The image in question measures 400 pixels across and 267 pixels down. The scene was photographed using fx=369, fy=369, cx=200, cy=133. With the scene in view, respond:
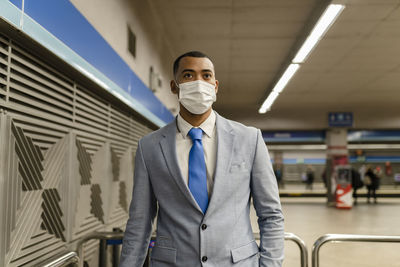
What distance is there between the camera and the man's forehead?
5.04 ft

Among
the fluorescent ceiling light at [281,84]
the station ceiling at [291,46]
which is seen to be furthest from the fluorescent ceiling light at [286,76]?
the station ceiling at [291,46]

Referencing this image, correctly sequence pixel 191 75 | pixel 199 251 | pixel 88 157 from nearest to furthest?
pixel 199 251
pixel 191 75
pixel 88 157

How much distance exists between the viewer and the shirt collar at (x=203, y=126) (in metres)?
1.54

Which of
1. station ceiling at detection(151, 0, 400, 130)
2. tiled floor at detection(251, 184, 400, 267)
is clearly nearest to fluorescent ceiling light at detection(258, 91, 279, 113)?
station ceiling at detection(151, 0, 400, 130)

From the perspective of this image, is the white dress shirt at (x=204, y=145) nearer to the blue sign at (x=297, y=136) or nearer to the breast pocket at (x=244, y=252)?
the breast pocket at (x=244, y=252)

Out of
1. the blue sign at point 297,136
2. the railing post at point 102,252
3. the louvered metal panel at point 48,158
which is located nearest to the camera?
the louvered metal panel at point 48,158

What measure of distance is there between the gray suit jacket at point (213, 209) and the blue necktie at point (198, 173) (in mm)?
42

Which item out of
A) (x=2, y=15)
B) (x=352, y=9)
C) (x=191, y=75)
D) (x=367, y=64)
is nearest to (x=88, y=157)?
(x=2, y=15)

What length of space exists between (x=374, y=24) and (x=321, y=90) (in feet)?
15.9

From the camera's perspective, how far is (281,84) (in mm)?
9102

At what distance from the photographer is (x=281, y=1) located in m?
5.14

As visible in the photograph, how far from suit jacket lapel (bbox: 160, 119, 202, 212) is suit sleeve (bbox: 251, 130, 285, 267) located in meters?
0.26

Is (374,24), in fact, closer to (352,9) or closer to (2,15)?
(352,9)

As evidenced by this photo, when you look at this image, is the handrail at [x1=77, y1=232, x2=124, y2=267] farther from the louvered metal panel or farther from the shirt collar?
the shirt collar
